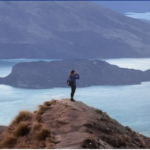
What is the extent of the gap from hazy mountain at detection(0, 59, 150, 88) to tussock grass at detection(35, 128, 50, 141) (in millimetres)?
147613

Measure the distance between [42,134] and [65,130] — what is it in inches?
45.8

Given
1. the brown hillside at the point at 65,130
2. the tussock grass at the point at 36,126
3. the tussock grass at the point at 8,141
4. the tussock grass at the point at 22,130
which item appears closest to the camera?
the brown hillside at the point at 65,130

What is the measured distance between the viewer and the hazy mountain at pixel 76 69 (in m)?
167

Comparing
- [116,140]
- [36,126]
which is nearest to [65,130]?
[36,126]

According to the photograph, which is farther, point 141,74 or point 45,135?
point 141,74

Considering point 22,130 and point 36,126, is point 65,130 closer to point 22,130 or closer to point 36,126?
point 36,126

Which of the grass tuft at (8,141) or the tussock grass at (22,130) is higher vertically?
the tussock grass at (22,130)

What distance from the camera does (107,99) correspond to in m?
136

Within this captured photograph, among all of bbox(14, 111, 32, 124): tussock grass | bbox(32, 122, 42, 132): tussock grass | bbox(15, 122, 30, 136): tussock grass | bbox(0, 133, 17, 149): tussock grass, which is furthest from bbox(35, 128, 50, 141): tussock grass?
bbox(14, 111, 32, 124): tussock grass

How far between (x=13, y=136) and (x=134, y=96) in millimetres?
132667

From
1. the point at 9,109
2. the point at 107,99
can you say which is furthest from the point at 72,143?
the point at 107,99

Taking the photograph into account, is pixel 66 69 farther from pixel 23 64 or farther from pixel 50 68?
pixel 23 64

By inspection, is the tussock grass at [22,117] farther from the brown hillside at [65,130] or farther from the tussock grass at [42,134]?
the tussock grass at [42,134]

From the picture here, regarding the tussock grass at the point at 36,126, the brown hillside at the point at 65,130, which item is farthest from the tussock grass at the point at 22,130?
the tussock grass at the point at 36,126
